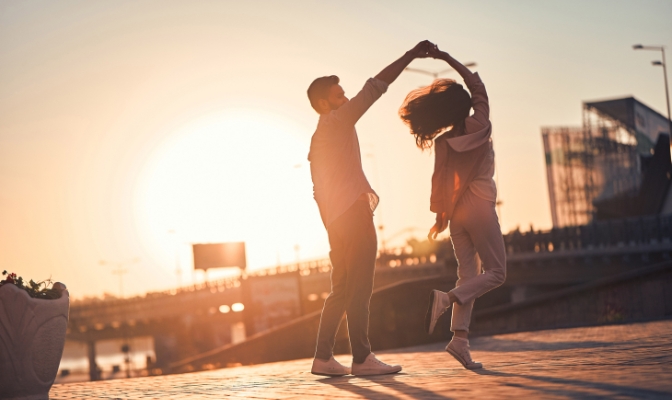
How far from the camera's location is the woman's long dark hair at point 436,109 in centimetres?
646

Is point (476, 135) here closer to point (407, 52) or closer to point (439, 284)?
point (407, 52)

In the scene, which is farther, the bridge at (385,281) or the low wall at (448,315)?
the bridge at (385,281)

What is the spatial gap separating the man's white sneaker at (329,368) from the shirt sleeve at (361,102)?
173 cm

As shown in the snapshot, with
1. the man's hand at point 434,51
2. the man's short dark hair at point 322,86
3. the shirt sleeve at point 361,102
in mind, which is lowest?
the shirt sleeve at point 361,102

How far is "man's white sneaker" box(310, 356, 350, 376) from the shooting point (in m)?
6.56

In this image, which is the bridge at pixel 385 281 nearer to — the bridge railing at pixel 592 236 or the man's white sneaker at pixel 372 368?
the bridge railing at pixel 592 236

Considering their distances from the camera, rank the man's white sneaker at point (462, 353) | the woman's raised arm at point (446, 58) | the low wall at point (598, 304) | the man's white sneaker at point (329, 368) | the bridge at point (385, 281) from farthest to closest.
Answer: the bridge at point (385, 281), the low wall at point (598, 304), the man's white sneaker at point (329, 368), the woman's raised arm at point (446, 58), the man's white sneaker at point (462, 353)

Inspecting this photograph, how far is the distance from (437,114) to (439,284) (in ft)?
23.5

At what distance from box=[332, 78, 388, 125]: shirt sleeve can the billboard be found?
50.9 metres

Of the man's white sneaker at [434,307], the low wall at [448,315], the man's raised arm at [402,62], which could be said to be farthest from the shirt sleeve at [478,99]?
the low wall at [448,315]

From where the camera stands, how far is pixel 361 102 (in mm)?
6371

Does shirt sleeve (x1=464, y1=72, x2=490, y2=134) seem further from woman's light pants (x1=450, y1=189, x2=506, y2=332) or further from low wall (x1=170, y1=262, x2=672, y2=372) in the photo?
low wall (x1=170, y1=262, x2=672, y2=372)

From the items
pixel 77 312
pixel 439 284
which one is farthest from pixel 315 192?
pixel 77 312

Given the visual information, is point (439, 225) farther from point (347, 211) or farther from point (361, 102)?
point (361, 102)
